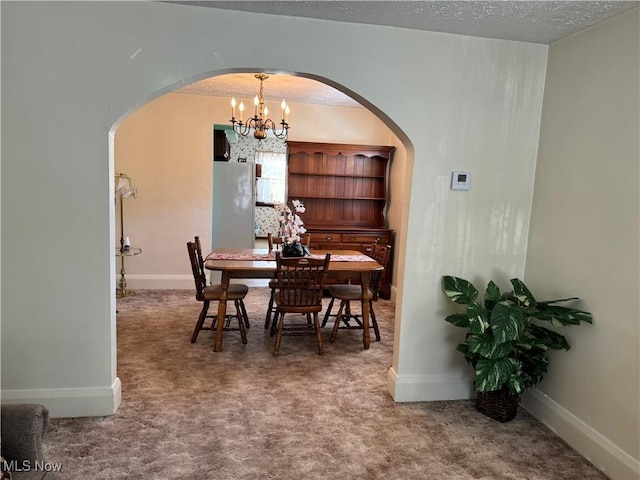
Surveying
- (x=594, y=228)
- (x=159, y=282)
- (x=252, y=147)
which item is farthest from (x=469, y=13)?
(x=252, y=147)

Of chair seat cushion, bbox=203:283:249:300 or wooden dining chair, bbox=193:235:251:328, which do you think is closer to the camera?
chair seat cushion, bbox=203:283:249:300

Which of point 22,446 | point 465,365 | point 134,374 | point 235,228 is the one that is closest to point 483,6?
point 465,365

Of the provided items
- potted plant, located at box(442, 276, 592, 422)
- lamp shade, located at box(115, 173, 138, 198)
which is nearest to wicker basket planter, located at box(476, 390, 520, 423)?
potted plant, located at box(442, 276, 592, 422)

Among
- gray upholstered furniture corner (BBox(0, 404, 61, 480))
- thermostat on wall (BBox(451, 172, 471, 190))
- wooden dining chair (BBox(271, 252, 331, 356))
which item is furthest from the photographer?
wooden dining chair (BBox(271, 252, 331, 356))

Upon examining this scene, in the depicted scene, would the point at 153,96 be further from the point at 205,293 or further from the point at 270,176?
the point at 270,176

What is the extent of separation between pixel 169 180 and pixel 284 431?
156 inches

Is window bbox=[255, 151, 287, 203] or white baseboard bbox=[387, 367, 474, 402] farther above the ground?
window bbox=[255, 151, 287, 203]

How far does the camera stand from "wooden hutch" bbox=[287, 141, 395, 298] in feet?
17.9

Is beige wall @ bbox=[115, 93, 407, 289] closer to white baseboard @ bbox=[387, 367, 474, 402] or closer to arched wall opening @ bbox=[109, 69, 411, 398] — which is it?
arched wall opening @ bbox=[109, 69, 411, 398]

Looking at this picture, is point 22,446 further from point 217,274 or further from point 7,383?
point 217,274

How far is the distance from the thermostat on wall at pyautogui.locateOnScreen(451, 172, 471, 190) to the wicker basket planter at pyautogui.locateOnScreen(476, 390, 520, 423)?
132 centimetres

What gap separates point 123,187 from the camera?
16.4 ft

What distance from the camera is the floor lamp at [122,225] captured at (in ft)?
16.4

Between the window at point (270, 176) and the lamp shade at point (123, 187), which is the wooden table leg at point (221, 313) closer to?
the lamp shade at point (123, 187)
